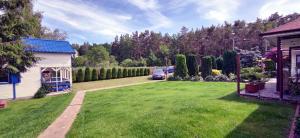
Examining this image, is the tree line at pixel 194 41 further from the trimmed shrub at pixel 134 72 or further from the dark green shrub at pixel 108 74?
the dark green shrub at pixel 108 74

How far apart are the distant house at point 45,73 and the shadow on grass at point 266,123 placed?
13111 mm

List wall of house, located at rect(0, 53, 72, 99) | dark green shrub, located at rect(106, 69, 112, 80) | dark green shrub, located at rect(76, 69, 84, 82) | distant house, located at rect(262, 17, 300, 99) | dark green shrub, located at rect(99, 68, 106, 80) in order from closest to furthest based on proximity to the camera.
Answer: distant house, located at rect(262, 17, 300, 99), wall of house, located at rect(0, 53, 72, 99), dark green shrub, located at rect(76, 69, 84, 82), dark green shrub, located at rect(99, 68, 106, 80), dark green shrub, located at rect(106, 69, 112, 80)

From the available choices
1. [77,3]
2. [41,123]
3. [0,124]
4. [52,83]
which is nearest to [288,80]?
[41,123]

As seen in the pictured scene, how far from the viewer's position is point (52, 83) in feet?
62.0

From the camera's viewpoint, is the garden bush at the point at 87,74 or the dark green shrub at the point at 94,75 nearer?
the garden bush at the point at 87,74

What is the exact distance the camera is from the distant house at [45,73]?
16156 millimetres

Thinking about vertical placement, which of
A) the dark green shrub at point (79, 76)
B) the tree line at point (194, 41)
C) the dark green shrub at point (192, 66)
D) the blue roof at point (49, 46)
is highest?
the tree line at point (194, 41)

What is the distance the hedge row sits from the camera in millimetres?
28375

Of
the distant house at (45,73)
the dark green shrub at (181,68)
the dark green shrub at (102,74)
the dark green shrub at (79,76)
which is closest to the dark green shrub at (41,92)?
the distant house at (45,73)

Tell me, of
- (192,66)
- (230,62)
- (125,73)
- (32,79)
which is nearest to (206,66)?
(192,66)

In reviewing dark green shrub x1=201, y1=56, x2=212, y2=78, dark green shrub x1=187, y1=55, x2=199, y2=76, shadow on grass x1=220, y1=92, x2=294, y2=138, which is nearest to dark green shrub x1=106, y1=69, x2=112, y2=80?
dark green shrub x1=187, y1=55, x2=199, y2=76

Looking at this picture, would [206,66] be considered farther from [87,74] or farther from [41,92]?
[41,92]

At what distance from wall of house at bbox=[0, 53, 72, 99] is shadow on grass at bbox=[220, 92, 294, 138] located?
549 inches

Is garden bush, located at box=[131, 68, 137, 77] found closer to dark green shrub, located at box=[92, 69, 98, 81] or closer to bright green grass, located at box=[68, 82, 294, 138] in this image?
dark green shrub, located at box=[92, 69, 98, 81]
